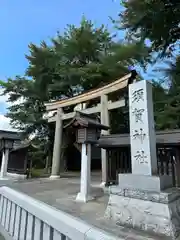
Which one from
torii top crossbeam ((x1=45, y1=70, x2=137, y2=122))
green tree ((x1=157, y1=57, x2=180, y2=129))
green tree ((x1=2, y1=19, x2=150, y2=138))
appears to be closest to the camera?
torii top crossbeam ((x1=45, y1=70, x2=137, y2=122))

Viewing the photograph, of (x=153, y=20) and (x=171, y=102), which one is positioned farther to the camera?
(x=171, y=102)

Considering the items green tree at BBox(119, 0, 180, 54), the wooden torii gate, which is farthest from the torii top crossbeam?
green tree at BBox(119, 0, 180, 54)

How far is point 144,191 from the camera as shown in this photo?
333 centimetres

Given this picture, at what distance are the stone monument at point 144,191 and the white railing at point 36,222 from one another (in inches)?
81.9

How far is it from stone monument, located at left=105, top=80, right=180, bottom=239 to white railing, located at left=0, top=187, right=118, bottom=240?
208 centimetres

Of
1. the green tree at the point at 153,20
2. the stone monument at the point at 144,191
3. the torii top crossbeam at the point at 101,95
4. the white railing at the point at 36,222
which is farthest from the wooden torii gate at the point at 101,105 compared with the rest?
the white railing at the point at 36,222

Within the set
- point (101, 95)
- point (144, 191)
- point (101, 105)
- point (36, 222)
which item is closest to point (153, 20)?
point (101, 95)

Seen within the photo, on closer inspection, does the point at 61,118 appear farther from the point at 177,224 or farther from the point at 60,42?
the point at 177,224

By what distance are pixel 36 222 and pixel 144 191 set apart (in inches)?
88.7

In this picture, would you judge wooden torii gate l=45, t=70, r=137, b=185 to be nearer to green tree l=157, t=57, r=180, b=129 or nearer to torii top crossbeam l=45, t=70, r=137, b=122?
torii top crossbeam l=45, t=70, r=137, b=122

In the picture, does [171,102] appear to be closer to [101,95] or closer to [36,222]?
[101,95]

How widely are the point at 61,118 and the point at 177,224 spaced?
9426 millimetres

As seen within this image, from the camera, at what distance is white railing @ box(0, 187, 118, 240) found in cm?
109

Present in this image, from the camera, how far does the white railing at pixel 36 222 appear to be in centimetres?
109
